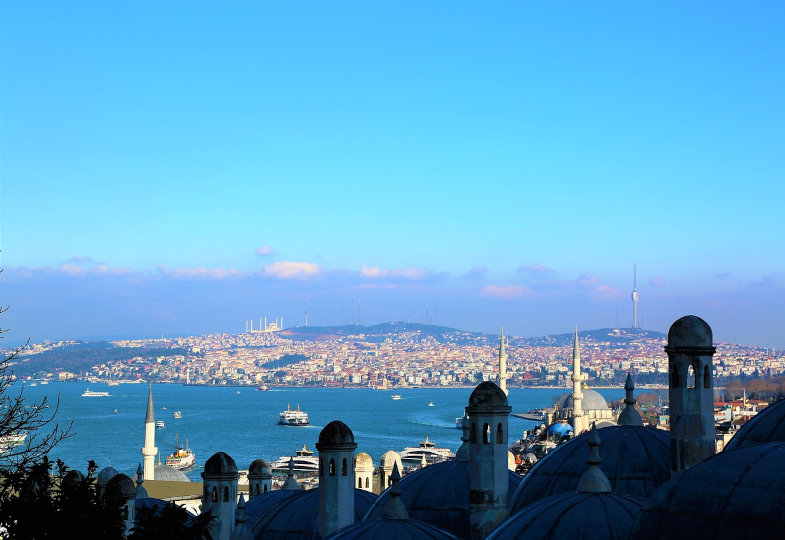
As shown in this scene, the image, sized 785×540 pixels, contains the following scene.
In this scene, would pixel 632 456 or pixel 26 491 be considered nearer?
pixel 26 491

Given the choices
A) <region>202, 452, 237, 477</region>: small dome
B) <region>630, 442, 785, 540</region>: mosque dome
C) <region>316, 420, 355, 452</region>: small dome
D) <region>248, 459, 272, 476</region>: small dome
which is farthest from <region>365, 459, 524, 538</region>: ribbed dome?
<region>248, 459, 272, 476</region>: small dome

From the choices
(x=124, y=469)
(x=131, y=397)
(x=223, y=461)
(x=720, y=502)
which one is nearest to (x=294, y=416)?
(x=124, y=469)

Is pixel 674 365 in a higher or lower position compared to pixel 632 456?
higher

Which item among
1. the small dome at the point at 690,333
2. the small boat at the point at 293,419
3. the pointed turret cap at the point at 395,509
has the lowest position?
the small boat at the point at 293,419

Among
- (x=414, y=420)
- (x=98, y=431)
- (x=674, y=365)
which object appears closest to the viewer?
(x=674, y=365)

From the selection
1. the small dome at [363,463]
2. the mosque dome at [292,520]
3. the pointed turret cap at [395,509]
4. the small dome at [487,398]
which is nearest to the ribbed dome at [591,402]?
the small dome at [363,463]

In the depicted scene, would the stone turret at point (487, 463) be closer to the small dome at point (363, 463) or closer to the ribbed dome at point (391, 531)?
the ribbed dome at point (391, 531)

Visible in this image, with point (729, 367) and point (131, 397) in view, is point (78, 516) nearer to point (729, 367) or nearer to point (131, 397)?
point (131, 397)
